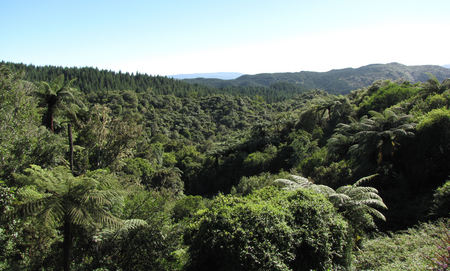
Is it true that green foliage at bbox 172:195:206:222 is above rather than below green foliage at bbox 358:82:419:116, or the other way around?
below

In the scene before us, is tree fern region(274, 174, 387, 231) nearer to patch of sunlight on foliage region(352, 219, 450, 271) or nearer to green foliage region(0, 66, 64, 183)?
patch of sunlight on foliage region(352, 219, 450, 271)

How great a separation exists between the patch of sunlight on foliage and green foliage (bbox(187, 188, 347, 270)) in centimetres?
69

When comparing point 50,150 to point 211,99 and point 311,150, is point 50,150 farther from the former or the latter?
point 211,99

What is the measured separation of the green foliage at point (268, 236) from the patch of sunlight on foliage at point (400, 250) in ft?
2.25

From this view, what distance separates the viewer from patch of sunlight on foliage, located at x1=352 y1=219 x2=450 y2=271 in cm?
478

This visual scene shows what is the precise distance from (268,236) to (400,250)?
324 centimetres

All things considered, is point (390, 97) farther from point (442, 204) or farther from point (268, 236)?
point (268, 236)

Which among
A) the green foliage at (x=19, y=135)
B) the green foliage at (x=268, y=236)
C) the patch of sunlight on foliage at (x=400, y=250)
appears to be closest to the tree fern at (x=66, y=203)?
the green foliage at (x=268, y=236)

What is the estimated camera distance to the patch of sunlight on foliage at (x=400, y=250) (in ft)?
15.7

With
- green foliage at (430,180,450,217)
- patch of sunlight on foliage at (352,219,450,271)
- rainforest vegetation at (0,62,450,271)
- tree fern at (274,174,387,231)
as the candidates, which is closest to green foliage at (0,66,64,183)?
rainforest vegetation at (0,62,450,271)

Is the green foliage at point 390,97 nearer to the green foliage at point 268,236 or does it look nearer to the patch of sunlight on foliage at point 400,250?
the patch of sunlight on foliage at point 400,250

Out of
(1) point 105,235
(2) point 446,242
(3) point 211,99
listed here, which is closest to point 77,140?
(1) point 105,235

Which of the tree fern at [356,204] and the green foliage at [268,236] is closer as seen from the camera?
the green foliage at [268,236]

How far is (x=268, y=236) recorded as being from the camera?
202 inches
